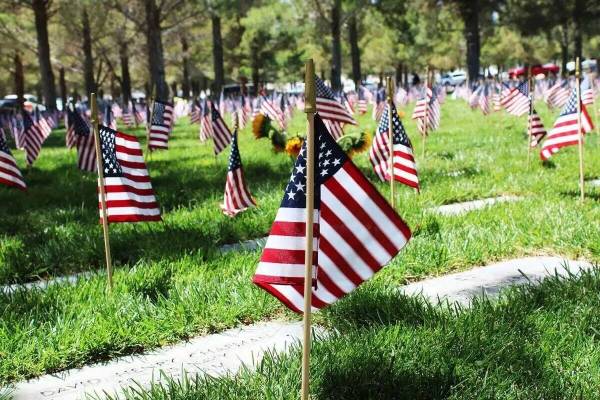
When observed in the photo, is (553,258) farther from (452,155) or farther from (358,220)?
(452,155)

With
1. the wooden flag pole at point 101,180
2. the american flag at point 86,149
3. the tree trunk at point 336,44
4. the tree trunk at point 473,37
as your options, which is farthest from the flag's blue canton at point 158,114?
the tree trunk at point 473,37

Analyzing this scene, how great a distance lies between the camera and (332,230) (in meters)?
2.62

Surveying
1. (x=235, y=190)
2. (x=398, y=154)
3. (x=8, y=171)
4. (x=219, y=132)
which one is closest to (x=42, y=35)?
(x=219, y=132)

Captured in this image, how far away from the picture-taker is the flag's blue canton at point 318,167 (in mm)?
2490

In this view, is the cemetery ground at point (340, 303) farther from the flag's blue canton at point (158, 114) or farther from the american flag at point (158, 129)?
the flag's blue canton at point (158, 114)

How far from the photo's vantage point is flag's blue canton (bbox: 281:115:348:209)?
2490 mm

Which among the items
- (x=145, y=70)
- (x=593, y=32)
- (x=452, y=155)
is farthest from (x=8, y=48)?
(x=593, y=32)

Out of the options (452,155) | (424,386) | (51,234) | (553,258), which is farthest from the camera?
(452,155)

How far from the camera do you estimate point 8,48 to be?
3116cm

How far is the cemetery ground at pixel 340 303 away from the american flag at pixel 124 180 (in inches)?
17.4

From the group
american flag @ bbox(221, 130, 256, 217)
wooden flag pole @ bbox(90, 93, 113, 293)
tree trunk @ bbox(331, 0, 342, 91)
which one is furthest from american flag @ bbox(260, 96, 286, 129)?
tree trunk @ bbox(331, 0, 342, 91)

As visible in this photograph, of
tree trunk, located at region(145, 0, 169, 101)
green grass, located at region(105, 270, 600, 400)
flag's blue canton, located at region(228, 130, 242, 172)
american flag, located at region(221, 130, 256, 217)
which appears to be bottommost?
green grass, located at region(105, 270, 600, 400)

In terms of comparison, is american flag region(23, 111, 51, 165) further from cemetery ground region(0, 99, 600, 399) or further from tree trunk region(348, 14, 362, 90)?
tree trunk region(348, 14, 362, 90)

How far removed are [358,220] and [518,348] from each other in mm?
1214
